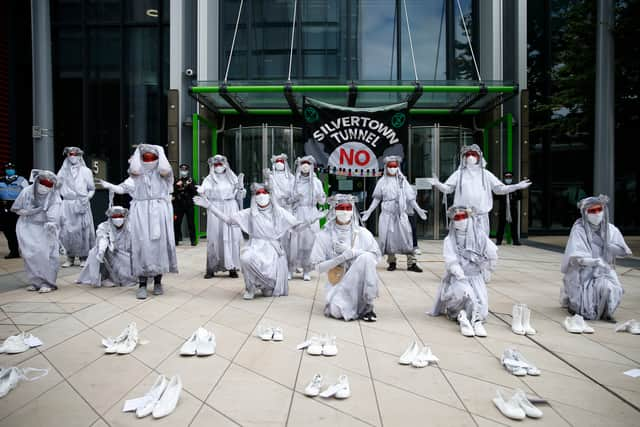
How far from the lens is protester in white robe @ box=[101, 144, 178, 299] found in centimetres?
Answer: 654

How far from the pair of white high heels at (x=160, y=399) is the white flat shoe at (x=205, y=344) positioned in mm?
769

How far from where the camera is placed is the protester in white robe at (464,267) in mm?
5266

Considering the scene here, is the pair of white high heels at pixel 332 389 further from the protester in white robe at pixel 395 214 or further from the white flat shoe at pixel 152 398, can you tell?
the protester in white robe at pixel 395 214

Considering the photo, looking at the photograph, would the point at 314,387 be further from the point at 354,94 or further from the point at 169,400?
the point at 354,94

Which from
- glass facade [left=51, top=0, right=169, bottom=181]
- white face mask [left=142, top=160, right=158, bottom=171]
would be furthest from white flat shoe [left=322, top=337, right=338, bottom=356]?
glass facade [left=51, top=0, right=169, bottom=181]

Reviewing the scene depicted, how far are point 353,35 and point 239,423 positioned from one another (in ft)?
49.5

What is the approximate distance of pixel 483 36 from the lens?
15.4 meters

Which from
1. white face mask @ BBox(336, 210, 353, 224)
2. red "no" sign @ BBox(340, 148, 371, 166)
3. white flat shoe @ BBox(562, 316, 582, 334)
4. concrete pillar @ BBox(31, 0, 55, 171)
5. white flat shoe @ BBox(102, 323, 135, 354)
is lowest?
white flat shoe @ BBox(562, 316, 582, 334)

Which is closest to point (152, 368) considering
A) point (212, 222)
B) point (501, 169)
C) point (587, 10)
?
point (212, 222)

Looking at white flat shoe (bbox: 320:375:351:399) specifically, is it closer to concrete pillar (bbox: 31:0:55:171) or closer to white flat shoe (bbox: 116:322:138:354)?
white flat shoe (bbox: 116:322:138:354)

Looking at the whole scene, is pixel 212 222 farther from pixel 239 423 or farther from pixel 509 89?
pixel 509 89

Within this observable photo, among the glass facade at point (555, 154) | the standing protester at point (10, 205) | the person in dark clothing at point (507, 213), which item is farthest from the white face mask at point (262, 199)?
the glass facade at point (555, 154)

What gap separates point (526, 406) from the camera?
9.78 ft

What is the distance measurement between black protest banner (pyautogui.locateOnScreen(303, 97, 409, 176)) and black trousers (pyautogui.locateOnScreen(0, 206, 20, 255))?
710 cm
